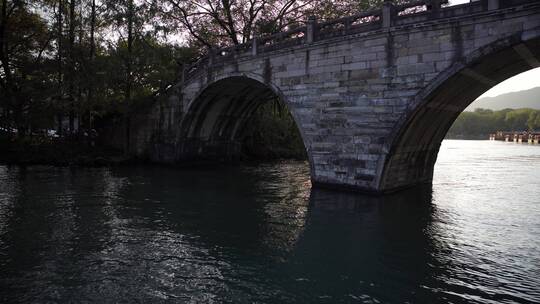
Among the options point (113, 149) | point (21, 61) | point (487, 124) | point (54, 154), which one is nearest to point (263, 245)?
point (54, 154)

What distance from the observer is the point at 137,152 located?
26.3 metres

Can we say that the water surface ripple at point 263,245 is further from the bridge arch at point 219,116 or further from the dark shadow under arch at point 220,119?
the dark shadow under arch at point 220,119

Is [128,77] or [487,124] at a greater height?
[487,124]

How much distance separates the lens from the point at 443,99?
14070 millimetres

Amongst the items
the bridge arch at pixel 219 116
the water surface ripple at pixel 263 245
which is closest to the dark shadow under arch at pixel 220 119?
the bridge arch at pixel 219 116

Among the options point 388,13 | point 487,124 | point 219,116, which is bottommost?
point 219,116

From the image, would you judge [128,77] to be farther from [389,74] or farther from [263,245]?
[263,245]

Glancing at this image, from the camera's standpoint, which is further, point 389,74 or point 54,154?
point 54,154

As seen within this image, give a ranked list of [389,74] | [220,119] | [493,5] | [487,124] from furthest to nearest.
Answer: [487,124]
[220,119]
[389,74]
[493,5]

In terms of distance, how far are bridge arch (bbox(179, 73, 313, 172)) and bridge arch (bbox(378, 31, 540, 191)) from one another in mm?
9707

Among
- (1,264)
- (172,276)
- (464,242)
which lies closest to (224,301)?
(172,276)

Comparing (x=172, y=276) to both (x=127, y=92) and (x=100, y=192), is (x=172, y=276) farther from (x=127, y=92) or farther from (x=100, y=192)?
(x=127, y=92)

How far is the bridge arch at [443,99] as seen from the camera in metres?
11.7

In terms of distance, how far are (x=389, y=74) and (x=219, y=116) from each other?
48.1 feet
